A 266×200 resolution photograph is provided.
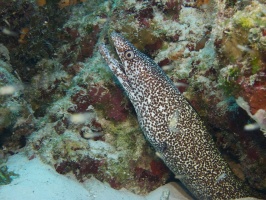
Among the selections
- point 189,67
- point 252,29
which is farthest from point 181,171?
point 252,29

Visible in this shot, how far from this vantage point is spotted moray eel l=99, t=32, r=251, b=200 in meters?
4.12

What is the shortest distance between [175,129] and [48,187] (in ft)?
7.50

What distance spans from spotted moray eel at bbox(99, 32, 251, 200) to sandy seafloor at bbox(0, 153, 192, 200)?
73 centimetres

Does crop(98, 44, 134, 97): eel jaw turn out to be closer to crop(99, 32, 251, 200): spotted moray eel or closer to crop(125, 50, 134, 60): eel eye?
crop(99, 32, 251, 200): spotted moray eel

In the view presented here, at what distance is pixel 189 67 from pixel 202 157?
5.50ft

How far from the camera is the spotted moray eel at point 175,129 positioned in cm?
412

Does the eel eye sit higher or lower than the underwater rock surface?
higher

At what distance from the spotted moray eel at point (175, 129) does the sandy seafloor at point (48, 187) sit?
729 millimetres

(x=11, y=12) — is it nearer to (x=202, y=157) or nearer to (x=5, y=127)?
(x=5, y=127)

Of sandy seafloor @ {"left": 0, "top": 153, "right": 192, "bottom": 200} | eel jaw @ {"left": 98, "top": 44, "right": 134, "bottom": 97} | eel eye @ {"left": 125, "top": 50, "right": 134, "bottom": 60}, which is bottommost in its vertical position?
sandy seafloor @ {"left": 0, "top": 153, "right": 192, "bottom": 200}

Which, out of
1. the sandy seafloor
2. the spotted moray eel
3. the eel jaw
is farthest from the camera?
the eel jaw

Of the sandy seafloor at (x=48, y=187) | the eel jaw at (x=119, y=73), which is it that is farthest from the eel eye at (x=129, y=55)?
the sandy seafloor at (x=48, y=187)

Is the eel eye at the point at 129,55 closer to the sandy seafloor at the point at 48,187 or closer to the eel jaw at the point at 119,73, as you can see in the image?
the eel jaw at the point at 119,73

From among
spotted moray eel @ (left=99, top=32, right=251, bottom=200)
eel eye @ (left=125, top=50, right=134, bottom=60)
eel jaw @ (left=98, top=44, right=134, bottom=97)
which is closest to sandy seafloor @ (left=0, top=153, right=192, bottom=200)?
spotted moray eel @ (left=99, top=32, right=251, bottom=200)
